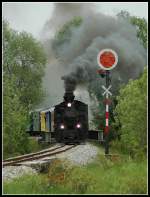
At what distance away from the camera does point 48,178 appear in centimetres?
1362

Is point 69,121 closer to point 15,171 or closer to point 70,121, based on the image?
point 70,121

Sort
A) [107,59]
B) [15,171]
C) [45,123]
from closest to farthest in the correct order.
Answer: [15,171] → [107,59] → [45,123]

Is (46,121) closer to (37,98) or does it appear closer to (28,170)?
(37,98)

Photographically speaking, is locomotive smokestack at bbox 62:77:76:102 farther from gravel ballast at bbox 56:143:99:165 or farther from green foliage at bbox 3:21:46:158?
green foliage at bbox 3:21:46:158

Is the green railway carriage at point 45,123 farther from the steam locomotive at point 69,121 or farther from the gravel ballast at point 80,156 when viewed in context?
the gravel ballast at point 80,156

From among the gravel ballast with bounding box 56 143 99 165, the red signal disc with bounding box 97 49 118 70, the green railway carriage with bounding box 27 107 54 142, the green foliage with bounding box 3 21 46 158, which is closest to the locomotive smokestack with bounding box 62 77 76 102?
the green railway carriage with bounding box 27 107 54 142

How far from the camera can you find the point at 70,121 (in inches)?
1213

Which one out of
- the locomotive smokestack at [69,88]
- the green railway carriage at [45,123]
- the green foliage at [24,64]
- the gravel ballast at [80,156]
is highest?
the green foliage at [24,64]

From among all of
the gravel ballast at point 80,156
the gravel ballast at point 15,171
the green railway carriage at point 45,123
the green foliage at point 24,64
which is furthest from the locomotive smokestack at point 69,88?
the green foliage at point 24,64

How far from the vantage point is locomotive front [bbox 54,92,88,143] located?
30.4 meters

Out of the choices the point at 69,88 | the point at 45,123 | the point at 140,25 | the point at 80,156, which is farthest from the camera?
the point at 140,25

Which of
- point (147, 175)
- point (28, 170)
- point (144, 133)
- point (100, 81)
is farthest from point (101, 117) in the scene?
point (147, 175)

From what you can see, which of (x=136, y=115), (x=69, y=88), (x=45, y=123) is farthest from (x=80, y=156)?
(x=45, y=123)

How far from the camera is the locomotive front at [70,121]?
30.4 metres
